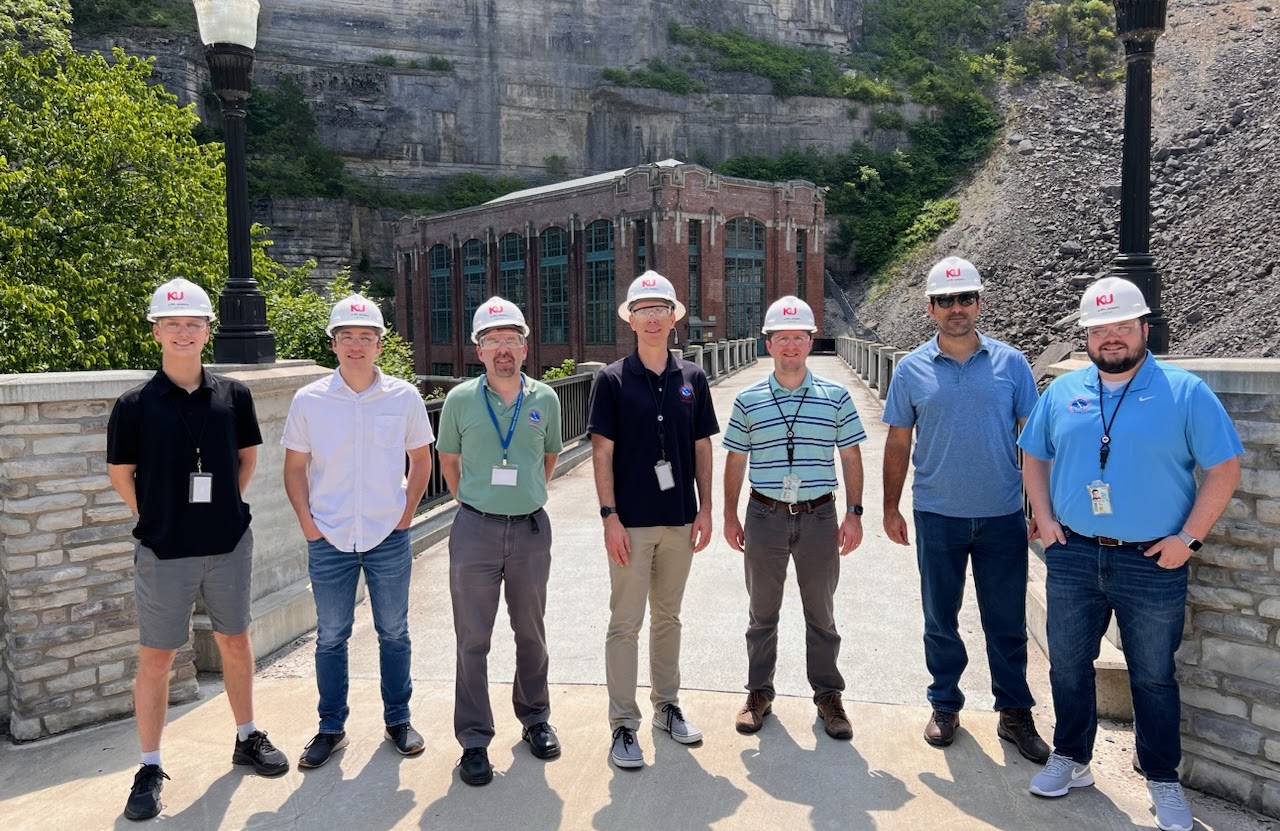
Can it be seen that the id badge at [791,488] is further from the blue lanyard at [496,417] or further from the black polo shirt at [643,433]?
the blue lanyard at [496,417]

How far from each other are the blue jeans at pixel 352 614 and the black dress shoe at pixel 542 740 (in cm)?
67

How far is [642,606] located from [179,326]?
103 inches

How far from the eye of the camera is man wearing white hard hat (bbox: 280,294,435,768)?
426cm

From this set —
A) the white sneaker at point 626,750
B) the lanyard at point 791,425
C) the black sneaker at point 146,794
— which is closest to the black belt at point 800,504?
the lanyard at point 791,425

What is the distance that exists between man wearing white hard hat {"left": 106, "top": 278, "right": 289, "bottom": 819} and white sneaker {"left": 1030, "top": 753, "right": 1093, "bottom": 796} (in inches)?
143

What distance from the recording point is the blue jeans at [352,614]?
430 centimetres

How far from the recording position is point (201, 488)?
13.0 ft

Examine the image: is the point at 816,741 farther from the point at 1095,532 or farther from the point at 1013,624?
the point at 1095,532

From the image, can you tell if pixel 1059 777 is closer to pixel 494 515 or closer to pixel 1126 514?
pixel 1126 514

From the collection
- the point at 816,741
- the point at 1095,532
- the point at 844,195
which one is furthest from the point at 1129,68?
the point at 844,195

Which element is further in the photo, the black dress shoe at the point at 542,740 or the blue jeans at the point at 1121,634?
the black dress shoe at the point at 542,740

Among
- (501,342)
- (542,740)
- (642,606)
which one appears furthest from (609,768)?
(501,342)

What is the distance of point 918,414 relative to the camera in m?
4.45

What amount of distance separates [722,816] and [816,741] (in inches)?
34.1
